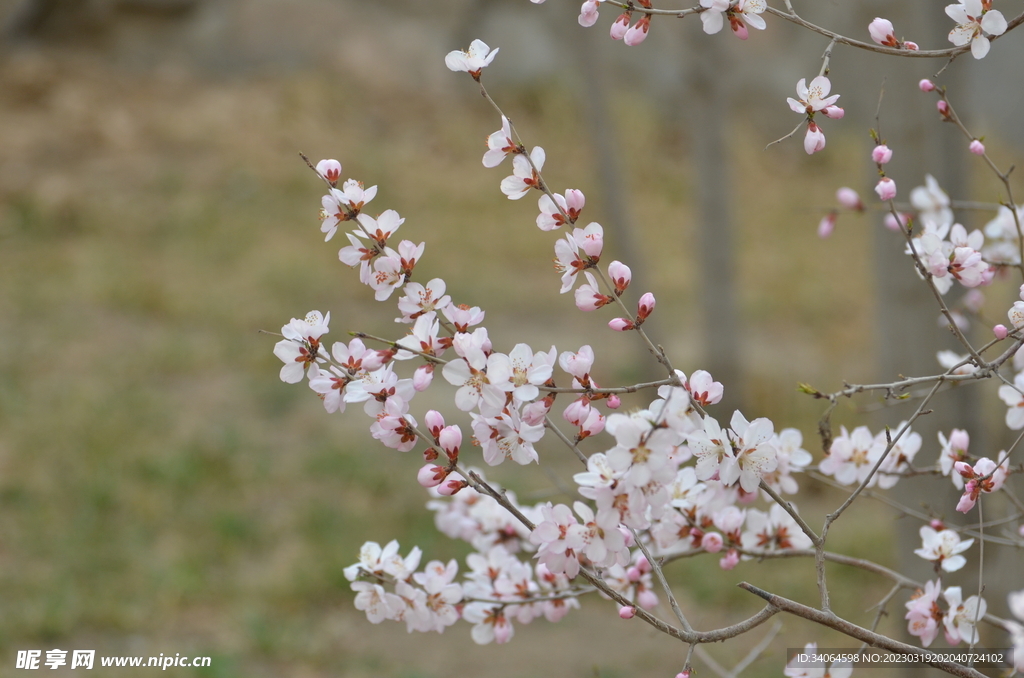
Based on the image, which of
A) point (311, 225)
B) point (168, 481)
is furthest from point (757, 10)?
point (311, 225)

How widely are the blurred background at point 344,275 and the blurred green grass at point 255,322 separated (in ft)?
0.06

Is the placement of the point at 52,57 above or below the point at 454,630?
above

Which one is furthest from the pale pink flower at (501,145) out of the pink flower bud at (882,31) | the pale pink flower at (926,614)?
the pale pink flower at (926,614)

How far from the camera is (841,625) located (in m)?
1.08

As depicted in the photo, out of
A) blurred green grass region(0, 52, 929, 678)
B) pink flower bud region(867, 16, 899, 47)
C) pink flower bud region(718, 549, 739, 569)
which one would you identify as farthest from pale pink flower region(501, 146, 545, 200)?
blurred green grass region(0, 52, 929, 678)

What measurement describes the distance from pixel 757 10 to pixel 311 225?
605 centimetres

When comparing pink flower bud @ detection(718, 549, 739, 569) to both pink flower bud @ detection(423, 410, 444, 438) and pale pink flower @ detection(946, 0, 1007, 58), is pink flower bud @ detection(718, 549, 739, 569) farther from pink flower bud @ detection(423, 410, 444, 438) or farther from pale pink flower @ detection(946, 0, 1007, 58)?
pale pink flower @ detection(946, 0, 1007, 58)

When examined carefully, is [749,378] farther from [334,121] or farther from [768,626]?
[334,121]

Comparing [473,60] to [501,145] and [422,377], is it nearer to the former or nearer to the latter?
[501,145]

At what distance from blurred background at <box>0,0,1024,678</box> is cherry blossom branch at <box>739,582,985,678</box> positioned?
0.50 metres

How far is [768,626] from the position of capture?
127 inches

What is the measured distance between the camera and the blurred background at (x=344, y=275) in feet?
10.5

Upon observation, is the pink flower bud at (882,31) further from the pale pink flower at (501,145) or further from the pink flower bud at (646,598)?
the pink flower bud at (646,598)

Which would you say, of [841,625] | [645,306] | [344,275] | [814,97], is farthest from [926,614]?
[344,275]
